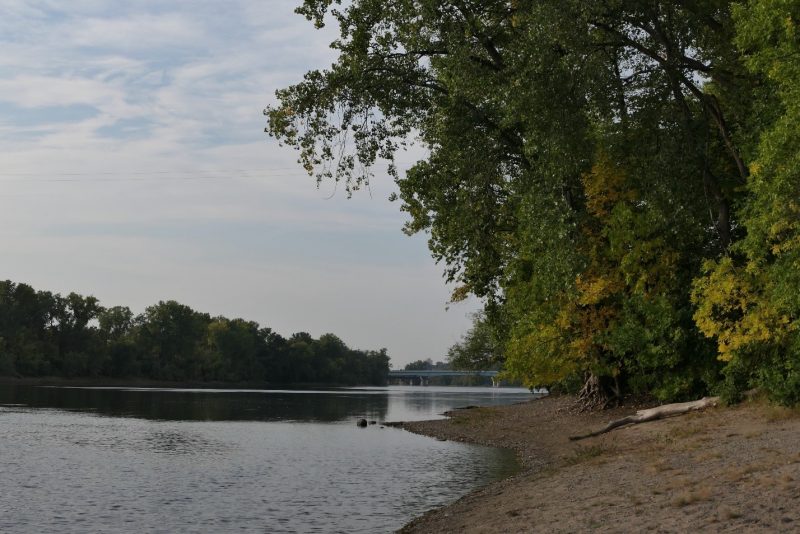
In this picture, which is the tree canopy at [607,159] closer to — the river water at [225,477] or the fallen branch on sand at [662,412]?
the fallen branch on sand at [662,412]

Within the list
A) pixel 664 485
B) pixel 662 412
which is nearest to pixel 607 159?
pixel 662 412

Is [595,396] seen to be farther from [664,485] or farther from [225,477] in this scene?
[664,485]

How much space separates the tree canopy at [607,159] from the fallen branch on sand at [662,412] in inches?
40.7

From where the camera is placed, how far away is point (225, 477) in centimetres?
3088

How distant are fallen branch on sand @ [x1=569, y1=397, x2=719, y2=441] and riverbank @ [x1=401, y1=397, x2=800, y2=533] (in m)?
0.75

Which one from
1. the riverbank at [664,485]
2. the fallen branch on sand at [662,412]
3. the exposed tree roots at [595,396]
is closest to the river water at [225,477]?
the riverbank at [664,485]

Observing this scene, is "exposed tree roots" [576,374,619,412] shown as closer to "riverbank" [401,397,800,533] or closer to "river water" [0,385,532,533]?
"river water" [0,385,532,533]

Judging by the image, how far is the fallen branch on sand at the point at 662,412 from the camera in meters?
32.2

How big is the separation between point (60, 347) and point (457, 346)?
120407 mm

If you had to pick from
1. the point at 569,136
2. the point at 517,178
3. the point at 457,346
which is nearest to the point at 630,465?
the point at 569,136

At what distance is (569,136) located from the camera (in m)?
30.0

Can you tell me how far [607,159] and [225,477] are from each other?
70.1 ft

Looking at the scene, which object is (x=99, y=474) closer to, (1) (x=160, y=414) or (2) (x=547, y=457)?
(2) (x=547, y=457)

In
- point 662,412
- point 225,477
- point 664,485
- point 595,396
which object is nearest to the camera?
point 664,485
